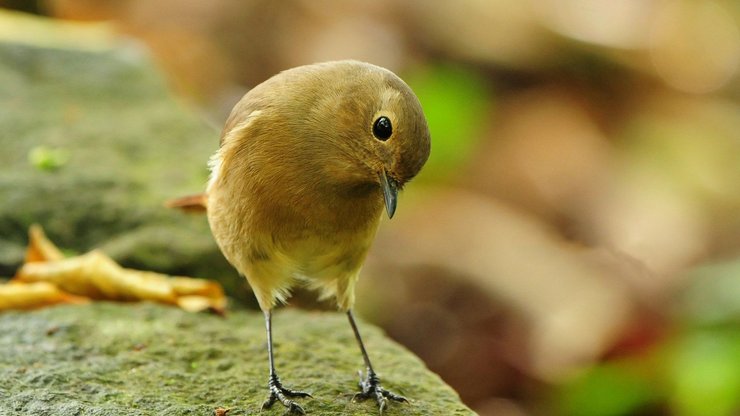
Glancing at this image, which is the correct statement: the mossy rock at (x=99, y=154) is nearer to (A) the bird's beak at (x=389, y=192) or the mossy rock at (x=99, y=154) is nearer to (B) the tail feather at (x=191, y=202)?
(B) the tail feather at (x=191, y=202)

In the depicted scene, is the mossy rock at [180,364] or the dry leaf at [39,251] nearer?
the mossy rock at [180,364]

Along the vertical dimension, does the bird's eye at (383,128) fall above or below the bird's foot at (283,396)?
above

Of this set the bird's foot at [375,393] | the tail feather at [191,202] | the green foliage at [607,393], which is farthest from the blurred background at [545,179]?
the bird's foot at [375,393]

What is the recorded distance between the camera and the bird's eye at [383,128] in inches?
119

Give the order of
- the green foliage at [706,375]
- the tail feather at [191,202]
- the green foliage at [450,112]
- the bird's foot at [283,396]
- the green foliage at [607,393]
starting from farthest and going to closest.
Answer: the green foliage at [450,112], the green foliage at [607,393], the green foliage at [706,375], the tail feather at [191,202], the bird's foot at [283,396]

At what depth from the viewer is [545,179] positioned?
8.83 meters

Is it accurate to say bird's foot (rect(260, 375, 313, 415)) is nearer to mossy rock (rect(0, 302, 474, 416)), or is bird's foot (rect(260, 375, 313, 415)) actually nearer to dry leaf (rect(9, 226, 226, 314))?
mossy rock (rect(0, 302, 474, 416))

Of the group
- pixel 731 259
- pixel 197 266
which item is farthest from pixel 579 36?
pixel 197 266

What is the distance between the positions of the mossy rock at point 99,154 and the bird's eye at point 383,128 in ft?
4.83

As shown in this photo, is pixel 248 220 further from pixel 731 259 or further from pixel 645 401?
pixel 731 259

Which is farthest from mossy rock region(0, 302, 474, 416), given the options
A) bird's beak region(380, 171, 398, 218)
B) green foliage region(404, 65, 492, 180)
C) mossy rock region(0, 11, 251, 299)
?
green foliage region(404, 65, 492, 180)

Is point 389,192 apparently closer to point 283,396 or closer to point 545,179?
point 283,396

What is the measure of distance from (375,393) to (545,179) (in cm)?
603

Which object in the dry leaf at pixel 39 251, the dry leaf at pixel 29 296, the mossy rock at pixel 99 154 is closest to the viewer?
the dry leaf at pixel 29 296
